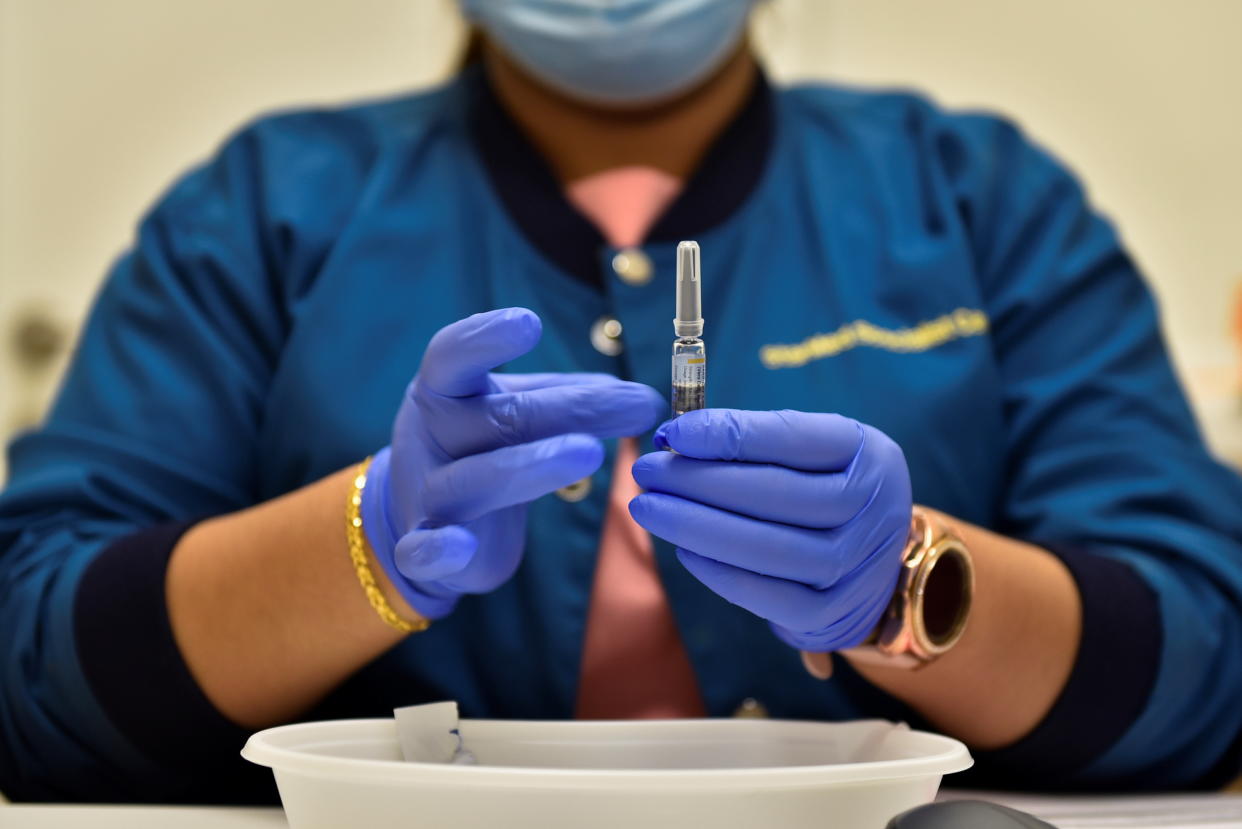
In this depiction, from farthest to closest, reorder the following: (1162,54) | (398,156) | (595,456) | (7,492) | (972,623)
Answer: (1162,54)
(398,156)
(7,492)
(972,623)
(595,456)

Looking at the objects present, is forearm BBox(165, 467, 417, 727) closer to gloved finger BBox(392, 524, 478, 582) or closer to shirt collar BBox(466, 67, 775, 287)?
gloved finger BBox(392, 524, 478, 582)

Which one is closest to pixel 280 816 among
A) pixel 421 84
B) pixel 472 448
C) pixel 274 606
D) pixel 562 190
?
pixel 274 606

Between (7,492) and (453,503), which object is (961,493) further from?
(7,492)

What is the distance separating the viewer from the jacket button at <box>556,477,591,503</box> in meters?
0.74

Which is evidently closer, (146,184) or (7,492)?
(7,492)

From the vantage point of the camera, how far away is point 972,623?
654 millimetres

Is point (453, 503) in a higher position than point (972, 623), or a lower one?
higher

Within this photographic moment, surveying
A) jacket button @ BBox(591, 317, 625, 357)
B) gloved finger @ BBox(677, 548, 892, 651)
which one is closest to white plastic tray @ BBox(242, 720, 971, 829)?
gloved finger @ BBox(677, 548, 892, 651)

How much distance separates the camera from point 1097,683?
70 centimetres

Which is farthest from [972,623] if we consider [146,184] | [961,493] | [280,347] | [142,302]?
[146,184]

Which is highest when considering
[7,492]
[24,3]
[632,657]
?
[24,3]

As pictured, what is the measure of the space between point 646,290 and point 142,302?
359 millimetres

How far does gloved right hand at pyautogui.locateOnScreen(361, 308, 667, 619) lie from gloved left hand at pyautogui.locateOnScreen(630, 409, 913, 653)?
0.04m

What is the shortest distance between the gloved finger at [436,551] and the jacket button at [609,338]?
26cm
